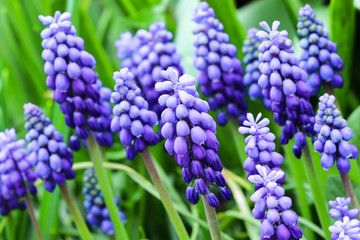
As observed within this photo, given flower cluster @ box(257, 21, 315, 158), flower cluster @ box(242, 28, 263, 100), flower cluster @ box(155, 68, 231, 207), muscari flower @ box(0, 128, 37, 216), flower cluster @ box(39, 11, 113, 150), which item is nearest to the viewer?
flower cluster @ box(155, 68, 231, 207)

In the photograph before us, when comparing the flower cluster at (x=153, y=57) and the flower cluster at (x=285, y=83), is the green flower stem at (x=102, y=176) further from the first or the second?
the flower cluster at (x=285, y=83)

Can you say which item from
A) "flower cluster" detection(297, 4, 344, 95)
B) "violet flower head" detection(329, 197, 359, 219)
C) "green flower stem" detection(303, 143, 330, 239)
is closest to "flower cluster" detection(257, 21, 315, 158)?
"green flower stem" detection(303, 143, 330, 239)

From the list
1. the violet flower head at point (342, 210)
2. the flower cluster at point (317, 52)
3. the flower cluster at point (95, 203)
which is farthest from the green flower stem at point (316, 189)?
the flower cluster at point (95, 203)

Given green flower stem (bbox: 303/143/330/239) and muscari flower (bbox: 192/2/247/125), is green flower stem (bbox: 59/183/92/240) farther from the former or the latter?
green flower stem (bbox: 303/143/330/239)

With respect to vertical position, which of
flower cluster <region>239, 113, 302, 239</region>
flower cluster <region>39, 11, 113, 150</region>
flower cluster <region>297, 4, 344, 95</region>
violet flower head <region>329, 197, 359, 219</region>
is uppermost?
flower cluster <region>39, 11, 113, 150</region>

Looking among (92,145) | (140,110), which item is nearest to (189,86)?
(140,110)

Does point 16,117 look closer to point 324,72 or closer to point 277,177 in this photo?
point 324,72

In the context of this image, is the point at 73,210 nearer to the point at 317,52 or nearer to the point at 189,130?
the point at 189,130

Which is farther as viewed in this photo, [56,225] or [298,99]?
[56,225]
